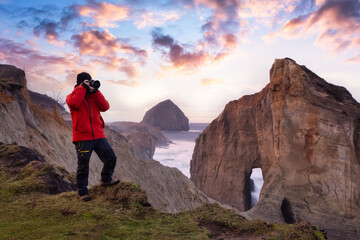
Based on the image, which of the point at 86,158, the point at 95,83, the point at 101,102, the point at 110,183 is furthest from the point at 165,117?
the point at 86,158

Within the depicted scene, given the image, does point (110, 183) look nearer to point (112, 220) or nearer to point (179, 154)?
point (112, 220)

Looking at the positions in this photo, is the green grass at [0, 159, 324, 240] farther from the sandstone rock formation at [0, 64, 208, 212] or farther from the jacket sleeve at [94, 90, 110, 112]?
the sandstone rock formation at [0, 64, 208, 212]

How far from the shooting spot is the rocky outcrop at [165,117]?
343ft

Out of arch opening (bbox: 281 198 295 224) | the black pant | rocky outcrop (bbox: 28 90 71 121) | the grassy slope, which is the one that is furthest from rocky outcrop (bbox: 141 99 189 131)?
the grassy slope

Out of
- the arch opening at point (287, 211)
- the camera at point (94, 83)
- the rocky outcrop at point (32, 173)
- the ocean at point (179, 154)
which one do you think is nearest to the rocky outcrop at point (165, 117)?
the ocean at point (179, 154)

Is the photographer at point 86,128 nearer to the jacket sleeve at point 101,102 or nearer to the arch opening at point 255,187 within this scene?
the jacket sleeve at point 101,102

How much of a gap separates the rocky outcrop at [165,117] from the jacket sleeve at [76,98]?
99.4 metres

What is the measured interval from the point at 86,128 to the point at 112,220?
1862 millimetres

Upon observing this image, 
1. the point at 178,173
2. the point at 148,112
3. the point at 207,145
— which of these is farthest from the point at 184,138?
the point at 178,173

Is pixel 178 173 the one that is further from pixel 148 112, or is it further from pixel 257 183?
pixel 148 112

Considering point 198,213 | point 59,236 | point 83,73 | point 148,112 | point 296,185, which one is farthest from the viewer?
point 148,112

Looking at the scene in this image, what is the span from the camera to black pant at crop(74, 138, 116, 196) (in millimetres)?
4715

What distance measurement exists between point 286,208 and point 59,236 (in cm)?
1852

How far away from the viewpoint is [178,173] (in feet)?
68.3
